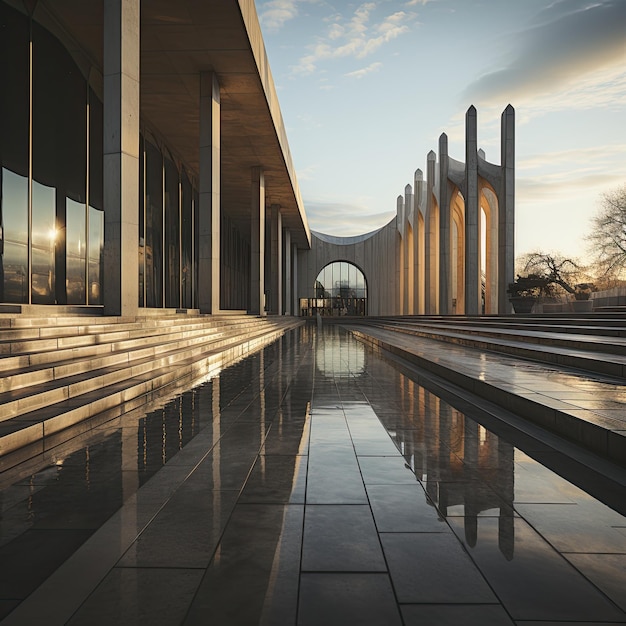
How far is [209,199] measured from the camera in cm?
→ 1758

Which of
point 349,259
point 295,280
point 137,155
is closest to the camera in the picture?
point 137,155

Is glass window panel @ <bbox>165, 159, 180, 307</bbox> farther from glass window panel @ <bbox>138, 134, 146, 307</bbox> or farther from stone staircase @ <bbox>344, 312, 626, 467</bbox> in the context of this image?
stone staircase @ <bbox>344, 312, 626, 467</bbox>

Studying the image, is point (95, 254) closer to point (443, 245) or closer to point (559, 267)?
point (443, 245)

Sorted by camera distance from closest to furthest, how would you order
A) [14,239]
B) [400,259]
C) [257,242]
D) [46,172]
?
[14,239] → [46,172] → [257,242] → [400,259]

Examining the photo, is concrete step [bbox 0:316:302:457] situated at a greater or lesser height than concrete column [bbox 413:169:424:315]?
lesser

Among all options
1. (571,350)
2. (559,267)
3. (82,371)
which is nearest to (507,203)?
(559,267)

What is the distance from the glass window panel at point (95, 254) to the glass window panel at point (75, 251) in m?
0.35

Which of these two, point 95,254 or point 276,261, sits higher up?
point 276,261

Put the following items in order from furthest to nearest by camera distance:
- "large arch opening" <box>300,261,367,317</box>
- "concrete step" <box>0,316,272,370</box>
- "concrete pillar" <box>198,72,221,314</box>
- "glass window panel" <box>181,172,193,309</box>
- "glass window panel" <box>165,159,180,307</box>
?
"large arch opening" <box>300,261,367,317</box> < "glass window panel" <box>181,172,193,309</box> < "glass window panel" <box>165,159,180,307</box> < "concrete pillar" <box>198,72,221,314</box> < "concrete step" <box>0,316,272,370</box>

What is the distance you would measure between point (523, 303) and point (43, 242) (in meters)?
21.5

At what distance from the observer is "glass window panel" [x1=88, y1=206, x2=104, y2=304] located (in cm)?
1513

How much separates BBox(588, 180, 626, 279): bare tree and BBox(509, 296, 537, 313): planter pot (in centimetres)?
1177

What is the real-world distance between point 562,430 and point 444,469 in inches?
58.9

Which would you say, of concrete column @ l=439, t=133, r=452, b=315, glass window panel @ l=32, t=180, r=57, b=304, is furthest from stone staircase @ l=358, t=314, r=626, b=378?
concrete column @ l=439, t=133, r=452, b=315
